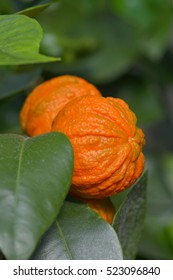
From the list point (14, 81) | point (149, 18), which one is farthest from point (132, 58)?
point (14, 81)

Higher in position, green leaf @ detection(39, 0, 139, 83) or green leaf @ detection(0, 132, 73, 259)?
green leaf @ detection(0, 132, 73, 259)

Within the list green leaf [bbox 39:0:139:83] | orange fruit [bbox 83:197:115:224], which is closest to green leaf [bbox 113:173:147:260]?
orange fruit [bbox 83:197:115:224]

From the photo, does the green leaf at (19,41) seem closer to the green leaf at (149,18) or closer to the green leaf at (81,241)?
the green leaf at (81,241)

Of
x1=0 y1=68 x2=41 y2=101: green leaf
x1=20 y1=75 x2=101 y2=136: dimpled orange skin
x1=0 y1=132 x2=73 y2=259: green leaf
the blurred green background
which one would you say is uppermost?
x1=0 y1=132 x2=73 y2=259: green leaf

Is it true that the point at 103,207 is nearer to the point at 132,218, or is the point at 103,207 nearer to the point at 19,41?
the point at 132,218

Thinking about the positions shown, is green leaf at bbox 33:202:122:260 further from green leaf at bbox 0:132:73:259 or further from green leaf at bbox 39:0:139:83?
green leaf at bbox 39:0:139:83

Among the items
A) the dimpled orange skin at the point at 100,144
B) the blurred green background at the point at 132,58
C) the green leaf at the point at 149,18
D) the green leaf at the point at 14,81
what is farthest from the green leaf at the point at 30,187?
the green leaf at the point at 149,18
